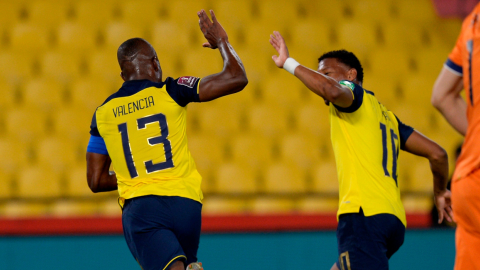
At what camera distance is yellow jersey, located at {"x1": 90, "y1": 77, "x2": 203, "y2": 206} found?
115 inches

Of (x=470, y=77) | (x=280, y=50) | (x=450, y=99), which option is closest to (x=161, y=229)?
(x=280, y=50)

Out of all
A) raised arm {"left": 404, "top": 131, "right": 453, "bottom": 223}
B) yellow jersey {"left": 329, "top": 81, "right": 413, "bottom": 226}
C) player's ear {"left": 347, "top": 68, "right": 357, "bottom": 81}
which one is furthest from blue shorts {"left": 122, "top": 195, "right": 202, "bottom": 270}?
raised arm {"left": 404, "top": 131, "right": 453, "bottom": 223}

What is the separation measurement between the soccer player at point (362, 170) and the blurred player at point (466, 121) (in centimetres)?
59

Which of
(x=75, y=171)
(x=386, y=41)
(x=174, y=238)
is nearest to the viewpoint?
(x=174, y=238)

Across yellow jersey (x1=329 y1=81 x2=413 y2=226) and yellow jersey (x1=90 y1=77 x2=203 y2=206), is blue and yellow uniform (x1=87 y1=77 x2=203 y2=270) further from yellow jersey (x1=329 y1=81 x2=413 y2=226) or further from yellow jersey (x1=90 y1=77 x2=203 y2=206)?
yellow jersey (x1=329 y1=81 x2=413 y2=226)

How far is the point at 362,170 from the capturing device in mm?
2791

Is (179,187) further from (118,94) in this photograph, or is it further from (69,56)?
(69,56)

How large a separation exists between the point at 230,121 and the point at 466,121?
371cm

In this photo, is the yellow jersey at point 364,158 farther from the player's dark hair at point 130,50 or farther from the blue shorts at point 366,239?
the player's dark hair at point 130,50

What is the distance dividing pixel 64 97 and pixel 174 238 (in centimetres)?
354

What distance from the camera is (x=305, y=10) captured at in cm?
674

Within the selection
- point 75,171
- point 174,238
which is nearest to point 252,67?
point 75,171

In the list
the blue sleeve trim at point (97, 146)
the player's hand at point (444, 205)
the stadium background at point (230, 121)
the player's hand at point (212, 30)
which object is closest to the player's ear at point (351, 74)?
the player's hand at point (212, 30)

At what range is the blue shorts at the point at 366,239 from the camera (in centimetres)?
264
